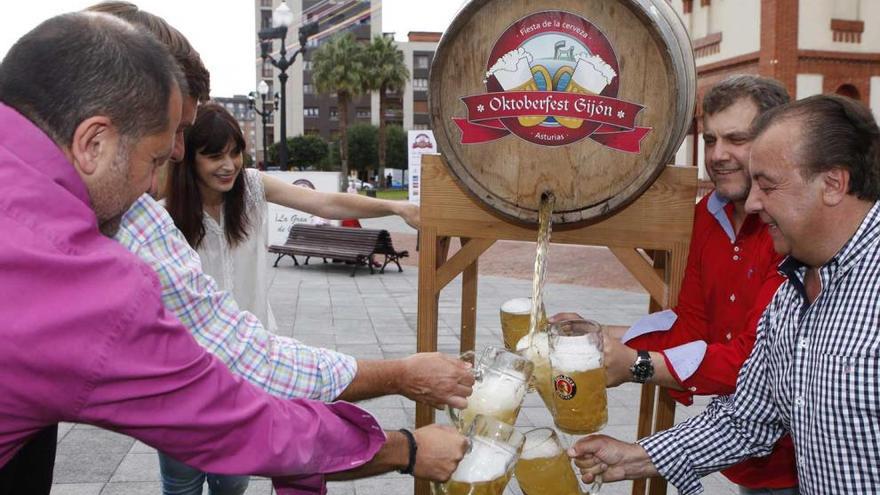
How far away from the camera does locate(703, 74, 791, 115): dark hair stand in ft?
7.64

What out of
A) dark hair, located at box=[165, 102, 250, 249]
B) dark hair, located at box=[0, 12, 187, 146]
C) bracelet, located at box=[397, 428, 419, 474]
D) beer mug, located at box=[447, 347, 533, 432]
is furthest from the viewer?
dark hair, located at box=[165, 102, 250, 249]

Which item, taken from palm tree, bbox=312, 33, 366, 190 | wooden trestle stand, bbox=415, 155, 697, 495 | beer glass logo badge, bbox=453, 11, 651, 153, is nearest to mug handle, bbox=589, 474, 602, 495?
wooden trestle stand, bbox=415, 155, 697, 495

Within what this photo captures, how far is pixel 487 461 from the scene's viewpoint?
1.83 m

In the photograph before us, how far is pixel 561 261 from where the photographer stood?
15648 mm

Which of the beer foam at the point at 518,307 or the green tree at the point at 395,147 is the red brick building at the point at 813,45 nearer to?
the beer foam at the point at 518,307

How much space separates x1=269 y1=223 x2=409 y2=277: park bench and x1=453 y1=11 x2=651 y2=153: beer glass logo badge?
1110 centimetres

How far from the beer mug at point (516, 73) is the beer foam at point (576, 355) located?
1.95ft

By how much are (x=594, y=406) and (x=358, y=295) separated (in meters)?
9.12

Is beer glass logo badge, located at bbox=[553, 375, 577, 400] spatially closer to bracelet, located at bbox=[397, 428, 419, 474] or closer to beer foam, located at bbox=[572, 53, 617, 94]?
bracelet, located at bbox=[397, 428, 419, 474]

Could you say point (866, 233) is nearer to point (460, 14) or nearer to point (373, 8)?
point (460, 14)

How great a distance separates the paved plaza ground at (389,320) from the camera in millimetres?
4359

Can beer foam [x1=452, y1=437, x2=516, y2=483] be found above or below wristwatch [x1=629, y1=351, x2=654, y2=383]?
below

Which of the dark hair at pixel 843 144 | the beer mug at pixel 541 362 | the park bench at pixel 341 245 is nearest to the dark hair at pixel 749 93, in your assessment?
the dark hair at pixel 843 144

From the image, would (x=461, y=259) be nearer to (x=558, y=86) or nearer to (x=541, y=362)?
(x=541, y=362)
